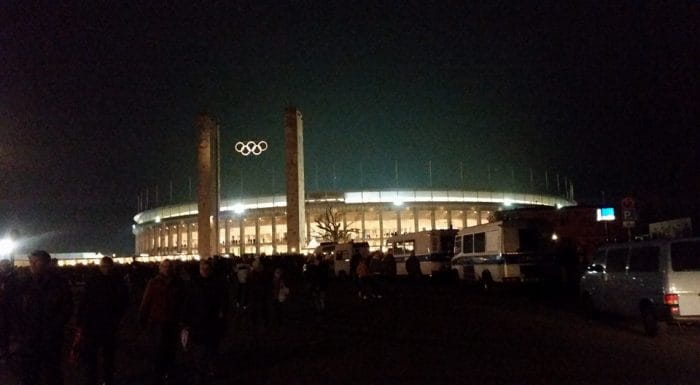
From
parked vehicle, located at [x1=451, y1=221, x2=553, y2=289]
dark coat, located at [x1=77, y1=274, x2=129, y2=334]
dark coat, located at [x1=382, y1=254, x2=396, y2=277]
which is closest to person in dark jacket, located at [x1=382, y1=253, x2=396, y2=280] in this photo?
dark coat, located at [x1=382, y1=254, x2=396, y2=277]

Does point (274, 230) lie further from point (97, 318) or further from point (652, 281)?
point (97, 318)

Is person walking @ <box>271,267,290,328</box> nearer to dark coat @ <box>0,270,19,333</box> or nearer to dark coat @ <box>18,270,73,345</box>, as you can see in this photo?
dark coat @ <box>0,270,19,333</box>

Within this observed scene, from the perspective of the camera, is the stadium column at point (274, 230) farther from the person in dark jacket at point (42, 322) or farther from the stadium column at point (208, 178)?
the person in dark jacket at point (42, 322)

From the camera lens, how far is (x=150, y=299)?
9.24 meters

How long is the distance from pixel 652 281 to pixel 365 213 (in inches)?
3772

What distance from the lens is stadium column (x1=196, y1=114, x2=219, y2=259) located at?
79188 millimetres

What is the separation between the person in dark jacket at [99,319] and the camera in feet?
28.3

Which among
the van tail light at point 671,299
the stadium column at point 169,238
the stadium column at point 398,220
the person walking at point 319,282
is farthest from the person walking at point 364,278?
the stadium column at point 169,238

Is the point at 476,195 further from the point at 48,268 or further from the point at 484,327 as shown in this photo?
the point at 48,268

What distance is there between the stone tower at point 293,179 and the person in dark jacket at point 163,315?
71.9m

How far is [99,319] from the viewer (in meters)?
8.79

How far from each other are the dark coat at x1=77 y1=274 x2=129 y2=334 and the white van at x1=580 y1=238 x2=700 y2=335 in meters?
10.0

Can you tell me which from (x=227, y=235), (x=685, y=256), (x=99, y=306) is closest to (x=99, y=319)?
(x=99, y=306)

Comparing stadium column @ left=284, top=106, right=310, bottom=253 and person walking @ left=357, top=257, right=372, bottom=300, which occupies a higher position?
stadium column @ left=284, top=106, right=310, bottom=253
